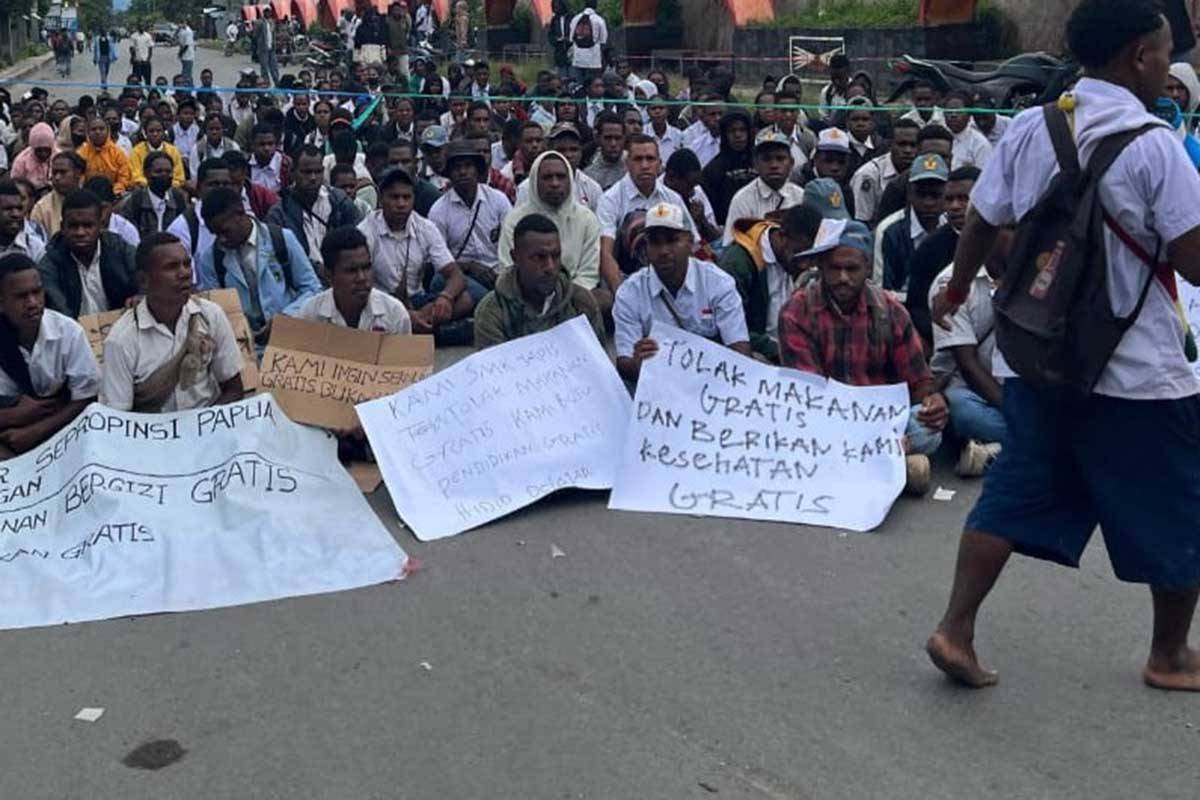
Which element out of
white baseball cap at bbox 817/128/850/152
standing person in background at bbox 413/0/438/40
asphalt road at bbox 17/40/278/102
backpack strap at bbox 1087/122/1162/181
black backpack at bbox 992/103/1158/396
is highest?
backpack strap at bbox 1087/122/1162/181

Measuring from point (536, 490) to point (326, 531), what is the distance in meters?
0.89

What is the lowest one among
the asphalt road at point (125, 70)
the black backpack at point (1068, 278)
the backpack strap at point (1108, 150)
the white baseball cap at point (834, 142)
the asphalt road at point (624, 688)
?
the asphalt road at point (125, 70)

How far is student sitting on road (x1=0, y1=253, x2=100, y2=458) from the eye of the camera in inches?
248

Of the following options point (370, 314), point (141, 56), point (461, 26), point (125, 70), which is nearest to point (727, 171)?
point (370, 314)

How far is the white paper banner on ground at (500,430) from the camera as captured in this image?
19.7ft

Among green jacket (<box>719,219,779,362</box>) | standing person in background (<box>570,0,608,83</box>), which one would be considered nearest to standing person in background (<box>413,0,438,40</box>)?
standing person in background (<box>570,0,608,83</box>)

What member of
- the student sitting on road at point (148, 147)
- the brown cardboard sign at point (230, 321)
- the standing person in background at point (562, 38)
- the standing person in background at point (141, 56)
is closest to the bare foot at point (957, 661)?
the brown cardboard sign at point (230, 321)

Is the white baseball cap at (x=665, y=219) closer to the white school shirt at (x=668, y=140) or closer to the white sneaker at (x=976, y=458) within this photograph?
the white sneaker at (x=976, y=458)

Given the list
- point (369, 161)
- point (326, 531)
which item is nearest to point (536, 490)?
point (326, 531)

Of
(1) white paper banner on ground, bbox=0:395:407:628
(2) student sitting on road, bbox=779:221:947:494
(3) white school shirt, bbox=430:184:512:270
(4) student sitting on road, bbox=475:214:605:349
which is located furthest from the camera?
(3) white school shirt, bbox=430:184:512:270

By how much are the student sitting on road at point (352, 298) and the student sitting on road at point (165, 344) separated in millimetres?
544

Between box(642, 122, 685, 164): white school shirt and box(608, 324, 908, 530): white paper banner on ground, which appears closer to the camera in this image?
box(608, 324, 908, 530): white paper banner on ground

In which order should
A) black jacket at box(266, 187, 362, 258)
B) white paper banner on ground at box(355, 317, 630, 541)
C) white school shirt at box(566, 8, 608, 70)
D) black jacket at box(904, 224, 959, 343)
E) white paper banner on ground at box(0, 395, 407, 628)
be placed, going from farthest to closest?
1. white school shirt at box(566, 8, 608, 70)
2. black jacket at box(266, 187, 362, 258)
3. black jacket at box(904, 224, 959, 343)
4. white paper banner on ground at box(355, 317, 630, 541)
5. white paper banner on ground at box(0, 395, 407, 628)

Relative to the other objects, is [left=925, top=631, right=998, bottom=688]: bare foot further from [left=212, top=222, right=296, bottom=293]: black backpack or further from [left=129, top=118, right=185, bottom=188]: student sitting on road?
[left=129, top=118, right=185, bottom=188]: student sitting on road
